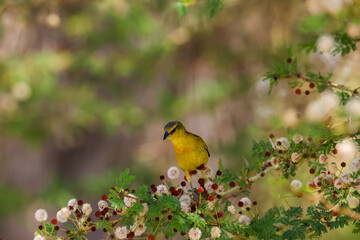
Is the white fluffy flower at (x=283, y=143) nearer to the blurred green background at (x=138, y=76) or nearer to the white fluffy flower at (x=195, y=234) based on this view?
the white fluffy flower at (x=195, y=234)

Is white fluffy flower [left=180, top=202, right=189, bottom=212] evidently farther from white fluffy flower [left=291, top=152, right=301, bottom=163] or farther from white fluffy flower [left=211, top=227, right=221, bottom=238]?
white fluffy flower [left=291, top=152, right=301, bottom=163]

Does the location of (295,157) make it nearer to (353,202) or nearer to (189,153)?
(353,202)

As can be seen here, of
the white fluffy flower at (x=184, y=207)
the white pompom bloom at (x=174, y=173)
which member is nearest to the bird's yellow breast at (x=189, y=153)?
the white pompom bloom at (x=174, y=173)

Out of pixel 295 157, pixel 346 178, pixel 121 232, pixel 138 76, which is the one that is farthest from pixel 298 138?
pixel 138 76

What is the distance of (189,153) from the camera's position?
59.2 inches

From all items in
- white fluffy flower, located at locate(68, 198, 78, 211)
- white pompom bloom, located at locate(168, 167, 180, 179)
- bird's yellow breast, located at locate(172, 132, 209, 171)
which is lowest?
white fluffy flower, located at locate(68, 198, 78, 211)

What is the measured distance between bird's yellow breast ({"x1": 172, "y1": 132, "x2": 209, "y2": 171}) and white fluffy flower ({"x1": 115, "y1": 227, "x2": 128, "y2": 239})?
0.35 metres

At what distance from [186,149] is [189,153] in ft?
0.05

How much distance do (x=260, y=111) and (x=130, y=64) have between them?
168cm

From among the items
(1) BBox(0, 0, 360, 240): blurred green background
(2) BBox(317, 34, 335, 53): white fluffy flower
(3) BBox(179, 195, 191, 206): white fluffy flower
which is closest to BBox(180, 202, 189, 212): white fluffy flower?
(3) BBox(179, 195, 191, 206): white fluffy flower

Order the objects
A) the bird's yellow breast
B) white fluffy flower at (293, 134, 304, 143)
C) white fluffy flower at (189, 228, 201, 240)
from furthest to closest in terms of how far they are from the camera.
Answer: the bird's yellow breast < white fluffy flower at (293, 134, 304, 143) < white fluffy flower at (189, 228, 201, 240)

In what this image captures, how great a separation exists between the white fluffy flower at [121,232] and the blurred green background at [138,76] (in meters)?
2.33

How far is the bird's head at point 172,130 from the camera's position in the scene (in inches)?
59.0

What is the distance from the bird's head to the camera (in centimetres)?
150
